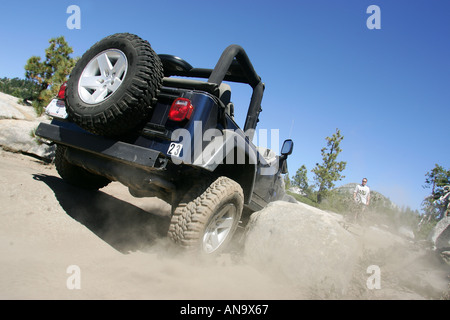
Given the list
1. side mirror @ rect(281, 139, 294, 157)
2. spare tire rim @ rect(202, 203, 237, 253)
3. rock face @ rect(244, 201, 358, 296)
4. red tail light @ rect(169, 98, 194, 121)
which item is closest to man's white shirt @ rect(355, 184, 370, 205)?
side mirror @ rect(281, 139, 294, 157)

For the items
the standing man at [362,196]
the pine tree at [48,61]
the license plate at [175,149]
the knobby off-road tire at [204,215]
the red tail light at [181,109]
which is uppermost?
the pine tree at [48,61]

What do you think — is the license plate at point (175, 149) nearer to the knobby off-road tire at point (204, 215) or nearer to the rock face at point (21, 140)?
the knobby off-road tire at point (204, 215)

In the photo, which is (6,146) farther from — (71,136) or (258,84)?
(258,84)

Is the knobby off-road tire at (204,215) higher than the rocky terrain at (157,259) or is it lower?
higher

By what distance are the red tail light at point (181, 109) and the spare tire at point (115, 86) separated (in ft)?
0.68

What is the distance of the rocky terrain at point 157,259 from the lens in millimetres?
1846

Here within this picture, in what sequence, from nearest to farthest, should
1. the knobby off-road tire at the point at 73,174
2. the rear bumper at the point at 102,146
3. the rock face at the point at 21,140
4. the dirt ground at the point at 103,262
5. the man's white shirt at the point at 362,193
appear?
the dirt ground at the point at 103,262 → the rear bumper at the point at 102,146 → the knobby off-road tire at the point at 73,174 → the rock face at the point at 21,140 → the man's white shirt at the point at 362,193

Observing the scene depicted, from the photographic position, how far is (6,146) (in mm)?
6297

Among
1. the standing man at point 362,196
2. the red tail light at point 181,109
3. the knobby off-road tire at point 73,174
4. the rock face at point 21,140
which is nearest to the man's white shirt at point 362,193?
the standing man at point 362,196

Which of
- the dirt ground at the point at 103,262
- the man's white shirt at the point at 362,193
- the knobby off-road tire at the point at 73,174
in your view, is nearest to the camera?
the dirt ground at the point at 103,262

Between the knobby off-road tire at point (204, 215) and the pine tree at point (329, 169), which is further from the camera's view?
the pine tree at point (329, 169)

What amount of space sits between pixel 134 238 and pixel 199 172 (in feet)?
3.85

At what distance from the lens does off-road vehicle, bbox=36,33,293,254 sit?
2162mm

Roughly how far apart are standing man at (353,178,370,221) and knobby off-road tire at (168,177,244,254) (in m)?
8.18
